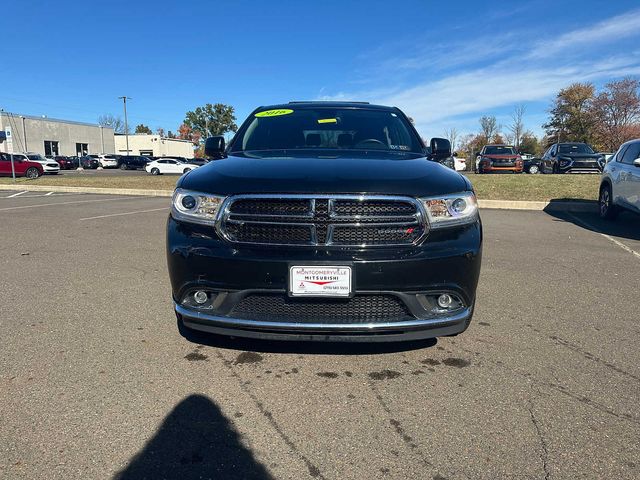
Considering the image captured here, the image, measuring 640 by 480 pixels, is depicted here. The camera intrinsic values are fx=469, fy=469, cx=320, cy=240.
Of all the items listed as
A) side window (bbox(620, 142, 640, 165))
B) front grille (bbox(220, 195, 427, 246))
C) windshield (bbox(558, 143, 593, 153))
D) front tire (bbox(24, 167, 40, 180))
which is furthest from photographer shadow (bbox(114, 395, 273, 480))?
front tire (bbox(24, 167, 40, 180))

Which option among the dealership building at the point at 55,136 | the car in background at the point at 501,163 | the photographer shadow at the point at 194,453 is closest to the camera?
the photographer shadow at the point at 194,453

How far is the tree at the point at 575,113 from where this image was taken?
2269 inches

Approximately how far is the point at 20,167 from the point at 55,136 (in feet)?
115

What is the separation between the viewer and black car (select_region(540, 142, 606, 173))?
64.3 ft

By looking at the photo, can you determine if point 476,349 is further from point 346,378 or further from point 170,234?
point 170,234

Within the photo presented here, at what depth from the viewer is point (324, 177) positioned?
2.77 m

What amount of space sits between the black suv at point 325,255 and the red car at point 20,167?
105 feet

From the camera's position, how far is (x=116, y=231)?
8.05 m

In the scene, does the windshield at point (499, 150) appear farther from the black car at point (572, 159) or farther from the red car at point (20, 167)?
the red car at point (20, 167)

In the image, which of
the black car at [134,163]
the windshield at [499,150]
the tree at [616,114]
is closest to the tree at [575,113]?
the tree at [616,114]

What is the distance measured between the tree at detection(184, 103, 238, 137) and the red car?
72370 mm

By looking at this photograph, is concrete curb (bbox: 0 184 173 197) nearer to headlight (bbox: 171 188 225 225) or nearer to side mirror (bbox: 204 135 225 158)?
side mirror (bbox: 204 135 225 158)

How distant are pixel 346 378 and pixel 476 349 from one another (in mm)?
1020

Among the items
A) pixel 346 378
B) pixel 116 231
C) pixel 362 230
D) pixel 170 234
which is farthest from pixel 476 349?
pixel 116 231
